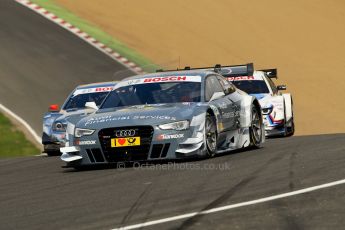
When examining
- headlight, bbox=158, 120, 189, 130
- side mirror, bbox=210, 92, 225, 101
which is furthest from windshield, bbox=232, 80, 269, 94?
headlight, bbox=158, 120, 189, 130

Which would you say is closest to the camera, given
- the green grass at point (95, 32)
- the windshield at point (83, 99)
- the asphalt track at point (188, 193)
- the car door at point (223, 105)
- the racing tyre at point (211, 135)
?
the asphalt track at point (188, 193)

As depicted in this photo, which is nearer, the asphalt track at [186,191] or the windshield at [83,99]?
the asphalt track at [186,191]

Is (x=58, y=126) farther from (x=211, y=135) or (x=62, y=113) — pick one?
(x=211, y=135)

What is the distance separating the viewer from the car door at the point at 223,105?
44.1 ft

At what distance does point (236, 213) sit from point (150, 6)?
2979 centimetres

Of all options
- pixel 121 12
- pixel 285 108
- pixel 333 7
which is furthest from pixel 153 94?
pixel 333 7

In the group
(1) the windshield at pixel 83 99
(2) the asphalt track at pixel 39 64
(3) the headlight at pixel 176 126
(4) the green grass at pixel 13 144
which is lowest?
(4) the green grass at pixel 13 144

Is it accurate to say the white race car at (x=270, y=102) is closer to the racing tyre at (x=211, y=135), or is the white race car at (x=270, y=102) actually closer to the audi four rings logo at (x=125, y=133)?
the racing tyre at (x=211, y=135)

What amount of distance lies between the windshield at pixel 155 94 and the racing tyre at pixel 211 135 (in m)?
0.48

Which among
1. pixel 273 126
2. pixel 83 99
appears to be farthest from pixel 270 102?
pixel 83 99

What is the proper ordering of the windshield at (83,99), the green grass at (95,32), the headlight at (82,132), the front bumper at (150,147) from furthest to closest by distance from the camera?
the green grass at (95,32) → the windshield at (83,99) → the headlight at (82,132) → the front bumper at (150,147)

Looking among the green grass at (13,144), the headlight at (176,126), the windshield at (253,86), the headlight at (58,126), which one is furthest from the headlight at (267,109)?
the headlight at (176,126)

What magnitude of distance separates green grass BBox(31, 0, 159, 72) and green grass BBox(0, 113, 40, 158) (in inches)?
284

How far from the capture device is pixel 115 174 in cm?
1141
